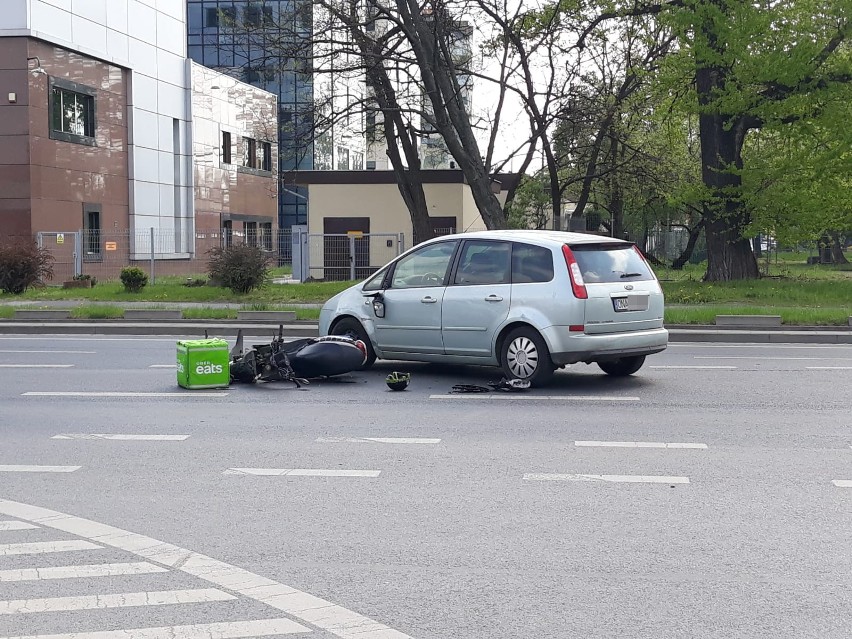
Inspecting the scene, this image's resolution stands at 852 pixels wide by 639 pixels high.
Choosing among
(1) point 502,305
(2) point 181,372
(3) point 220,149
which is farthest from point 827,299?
(3) point 220,149

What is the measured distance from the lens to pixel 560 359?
12.1 meters

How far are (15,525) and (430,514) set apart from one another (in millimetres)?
2350

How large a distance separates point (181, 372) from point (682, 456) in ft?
20.1

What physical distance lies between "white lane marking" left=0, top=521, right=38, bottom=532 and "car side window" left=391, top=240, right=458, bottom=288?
23.2ft

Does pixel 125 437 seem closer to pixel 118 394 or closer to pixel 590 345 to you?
pixel 118 394

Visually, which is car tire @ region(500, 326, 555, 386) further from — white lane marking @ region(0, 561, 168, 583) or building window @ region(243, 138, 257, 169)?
building window @ region(243, 138, 257, 169)

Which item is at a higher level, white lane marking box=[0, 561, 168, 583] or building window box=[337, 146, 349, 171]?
building window box=[337, 146, 349, 171]

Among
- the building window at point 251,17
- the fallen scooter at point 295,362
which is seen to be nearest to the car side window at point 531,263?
Result: the fallen scooter at point 295,362

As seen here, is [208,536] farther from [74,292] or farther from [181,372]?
[74,292]

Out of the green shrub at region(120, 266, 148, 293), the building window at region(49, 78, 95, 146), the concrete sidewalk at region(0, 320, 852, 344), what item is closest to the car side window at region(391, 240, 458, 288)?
the concrete sidewalk at region(0, 320, 852, 344)

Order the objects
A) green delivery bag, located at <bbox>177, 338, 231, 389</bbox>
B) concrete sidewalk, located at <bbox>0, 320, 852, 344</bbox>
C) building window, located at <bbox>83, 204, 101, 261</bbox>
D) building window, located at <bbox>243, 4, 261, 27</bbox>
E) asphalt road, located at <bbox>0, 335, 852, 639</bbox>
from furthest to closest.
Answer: building window, located at <bbox>83, 204, 101, 261</bbox> → building window, located at <bbox>243, 4, 261, 27</bbox> → concrete sidewalk, located at <bbox>0, 320, 852, 344</bbox> → green delivery bag, located at <bbox>177, 338, 231, 389</bbox> → asphalt road, located at <bbox>0, 335, 852, 639</bbox>

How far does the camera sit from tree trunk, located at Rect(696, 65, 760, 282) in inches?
1177

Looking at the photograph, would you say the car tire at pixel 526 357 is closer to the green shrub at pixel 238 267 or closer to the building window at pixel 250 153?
the green shrub at pixel 238 267

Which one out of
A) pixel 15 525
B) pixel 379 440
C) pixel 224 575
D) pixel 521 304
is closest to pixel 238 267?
pixel 521 304
